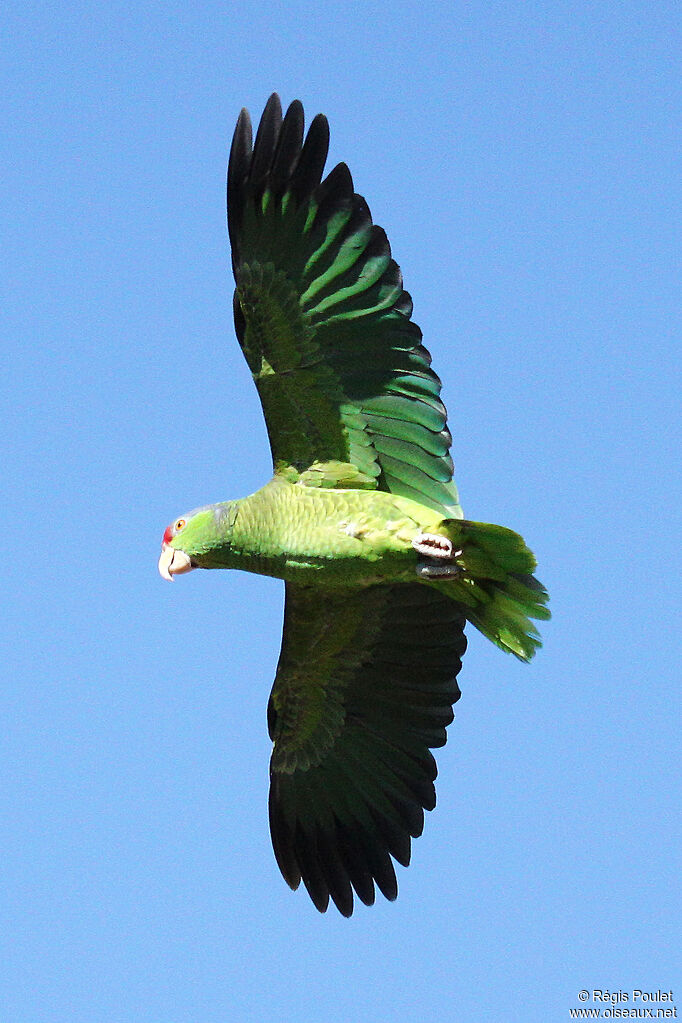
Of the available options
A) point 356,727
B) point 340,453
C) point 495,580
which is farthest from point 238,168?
point 356,727

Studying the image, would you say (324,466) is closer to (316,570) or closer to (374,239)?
(316,570)

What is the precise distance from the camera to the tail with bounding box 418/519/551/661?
351 inches

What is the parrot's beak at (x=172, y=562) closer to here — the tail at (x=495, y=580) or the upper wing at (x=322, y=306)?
the upper wing at (x=322, y=306)

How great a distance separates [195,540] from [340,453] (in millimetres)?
1092

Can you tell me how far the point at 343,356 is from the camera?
929cm

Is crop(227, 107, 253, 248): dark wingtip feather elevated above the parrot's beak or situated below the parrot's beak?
above

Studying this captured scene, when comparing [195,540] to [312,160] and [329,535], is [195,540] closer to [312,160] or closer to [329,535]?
[329,535]

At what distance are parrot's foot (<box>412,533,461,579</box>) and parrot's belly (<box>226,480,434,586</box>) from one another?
0.06m

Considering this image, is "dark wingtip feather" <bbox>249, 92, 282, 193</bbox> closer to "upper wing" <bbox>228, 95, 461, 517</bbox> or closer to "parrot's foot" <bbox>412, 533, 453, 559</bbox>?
"upper wing" <bbox>228, 95, 461, 517</bbox>

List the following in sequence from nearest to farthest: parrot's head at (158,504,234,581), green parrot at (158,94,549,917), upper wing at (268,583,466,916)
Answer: green parrot at (158,94,549,917), parrot's head at (158,504,234,581), upper wing at (268,583,466,916)

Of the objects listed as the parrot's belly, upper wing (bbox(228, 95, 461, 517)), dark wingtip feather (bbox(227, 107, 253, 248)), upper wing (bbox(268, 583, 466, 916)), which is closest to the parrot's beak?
the parrot's belly

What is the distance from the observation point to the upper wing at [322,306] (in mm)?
9141

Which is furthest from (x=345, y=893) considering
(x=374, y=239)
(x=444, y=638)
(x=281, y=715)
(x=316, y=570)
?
(x=374, y=239)

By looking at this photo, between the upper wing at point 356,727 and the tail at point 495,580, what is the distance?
2.37 feet
